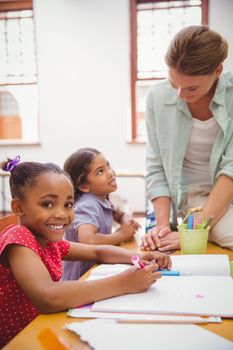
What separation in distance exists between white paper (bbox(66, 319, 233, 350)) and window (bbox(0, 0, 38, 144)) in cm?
457

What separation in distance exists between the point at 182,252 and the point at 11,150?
165 inches

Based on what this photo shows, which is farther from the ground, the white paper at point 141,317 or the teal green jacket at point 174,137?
the teal green jacket at point 174,137

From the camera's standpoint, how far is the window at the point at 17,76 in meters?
5.04

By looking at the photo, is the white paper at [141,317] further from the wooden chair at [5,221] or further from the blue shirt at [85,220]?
the wooden chair at [5,221]

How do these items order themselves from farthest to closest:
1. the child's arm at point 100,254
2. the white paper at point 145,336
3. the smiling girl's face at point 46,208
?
the child's arm at point 100,254, the smiling girl's face at point 46,208, the white paper at point 145,336

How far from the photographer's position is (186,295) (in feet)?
2.75

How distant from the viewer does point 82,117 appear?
4984 mm

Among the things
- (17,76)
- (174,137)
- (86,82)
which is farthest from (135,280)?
(17,76)

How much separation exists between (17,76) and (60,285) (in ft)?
15.5

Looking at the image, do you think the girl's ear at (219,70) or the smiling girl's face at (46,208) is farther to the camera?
the girl's ear at (219,70)

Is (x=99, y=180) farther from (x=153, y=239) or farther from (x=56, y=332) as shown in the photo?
(x=56, y=332)

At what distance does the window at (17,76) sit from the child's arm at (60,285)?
4.37 metres

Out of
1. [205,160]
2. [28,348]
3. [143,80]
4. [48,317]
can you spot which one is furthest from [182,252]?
[143,80]

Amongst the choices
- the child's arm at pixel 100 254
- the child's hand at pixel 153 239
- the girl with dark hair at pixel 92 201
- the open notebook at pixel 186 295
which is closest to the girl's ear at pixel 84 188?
the girl with dark hair at pixel 92 201
